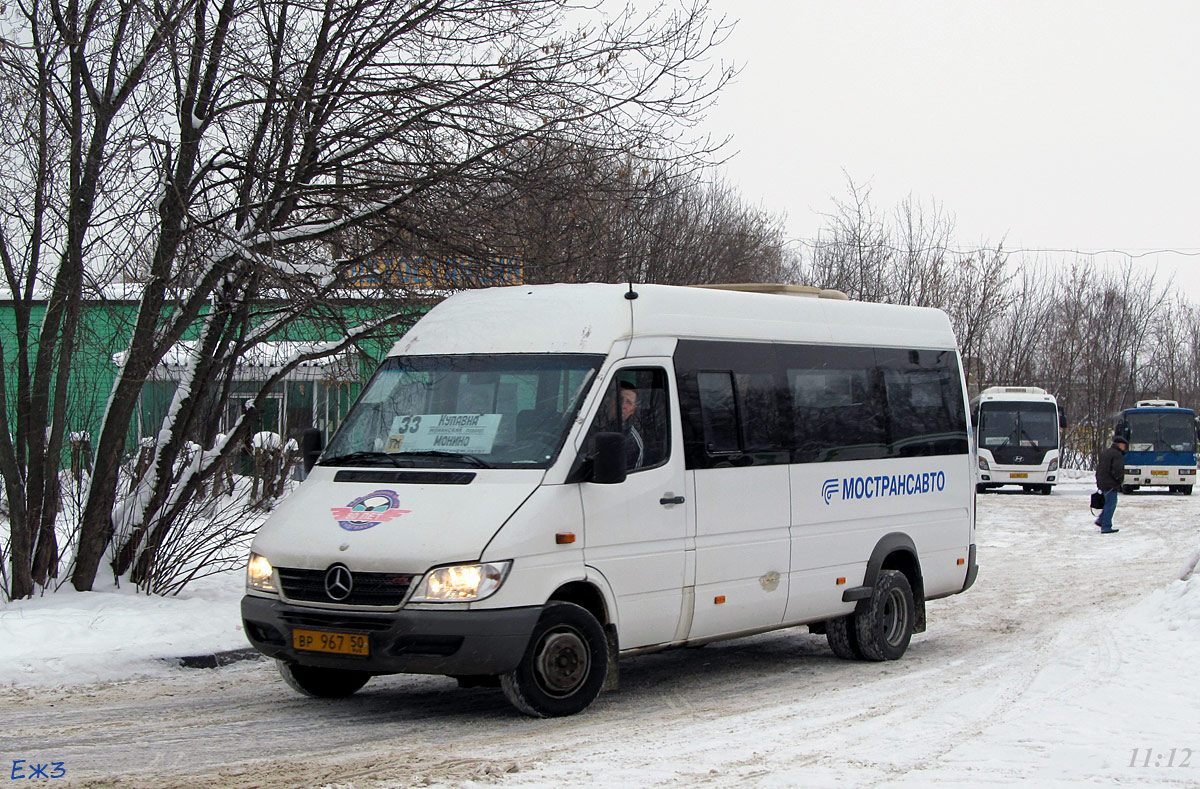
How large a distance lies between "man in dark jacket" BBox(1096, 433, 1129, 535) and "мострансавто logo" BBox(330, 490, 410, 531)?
760 inches

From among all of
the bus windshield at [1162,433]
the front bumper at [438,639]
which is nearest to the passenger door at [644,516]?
the front bumper at [438,639]

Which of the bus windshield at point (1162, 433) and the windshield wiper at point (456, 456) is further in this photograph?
the bus windshield at point (1162, 433)

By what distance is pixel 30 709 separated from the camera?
805 cm

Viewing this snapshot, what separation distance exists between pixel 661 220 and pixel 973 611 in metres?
14.9

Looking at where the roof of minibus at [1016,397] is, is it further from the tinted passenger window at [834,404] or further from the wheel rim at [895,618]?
the tinted passenger window at [834,404]

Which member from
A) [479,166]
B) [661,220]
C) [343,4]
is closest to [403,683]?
[479,166]

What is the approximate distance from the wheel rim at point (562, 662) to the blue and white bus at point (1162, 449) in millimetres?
34402

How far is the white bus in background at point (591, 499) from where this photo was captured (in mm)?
7477

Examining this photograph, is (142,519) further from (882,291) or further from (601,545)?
(882,291)

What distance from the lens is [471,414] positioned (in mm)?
8297

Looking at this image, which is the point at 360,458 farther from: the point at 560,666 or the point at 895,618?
the point at 895,618

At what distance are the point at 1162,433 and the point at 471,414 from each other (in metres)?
35.8

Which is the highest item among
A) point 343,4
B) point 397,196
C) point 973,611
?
point 343,4
